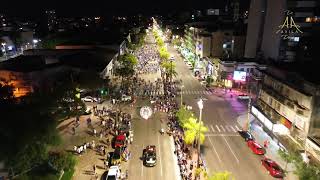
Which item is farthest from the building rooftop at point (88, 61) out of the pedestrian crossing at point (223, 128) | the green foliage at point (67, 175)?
the green foliage at point (67, 175)

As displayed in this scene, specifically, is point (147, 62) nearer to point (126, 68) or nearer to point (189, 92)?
point (126, 68)

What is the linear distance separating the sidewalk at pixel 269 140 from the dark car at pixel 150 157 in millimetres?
14370

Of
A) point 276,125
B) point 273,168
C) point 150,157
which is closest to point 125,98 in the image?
point 150,157

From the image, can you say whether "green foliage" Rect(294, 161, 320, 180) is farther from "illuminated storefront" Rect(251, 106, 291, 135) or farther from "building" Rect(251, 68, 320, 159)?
"illuminated storefront" Rect(251, 106, 291, 135)

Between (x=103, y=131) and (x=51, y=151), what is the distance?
12.1m

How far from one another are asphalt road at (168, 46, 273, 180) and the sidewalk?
1652 millimetres

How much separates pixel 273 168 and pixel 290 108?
332 inches

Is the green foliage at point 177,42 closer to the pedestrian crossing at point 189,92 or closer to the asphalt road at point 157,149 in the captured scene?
the pedestrian crossing at point 189,92

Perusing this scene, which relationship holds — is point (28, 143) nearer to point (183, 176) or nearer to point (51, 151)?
point (51, 151)

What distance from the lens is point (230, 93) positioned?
69562 millimetres

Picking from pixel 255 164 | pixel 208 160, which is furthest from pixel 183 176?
pixel 255 164

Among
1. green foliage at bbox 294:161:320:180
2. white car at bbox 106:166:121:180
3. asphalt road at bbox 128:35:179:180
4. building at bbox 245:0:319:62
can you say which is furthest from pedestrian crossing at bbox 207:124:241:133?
building at bbox 245:0:319:62

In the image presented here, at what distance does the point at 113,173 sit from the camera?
→ 3309 cm

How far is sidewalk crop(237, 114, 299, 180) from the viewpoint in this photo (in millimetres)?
36469
